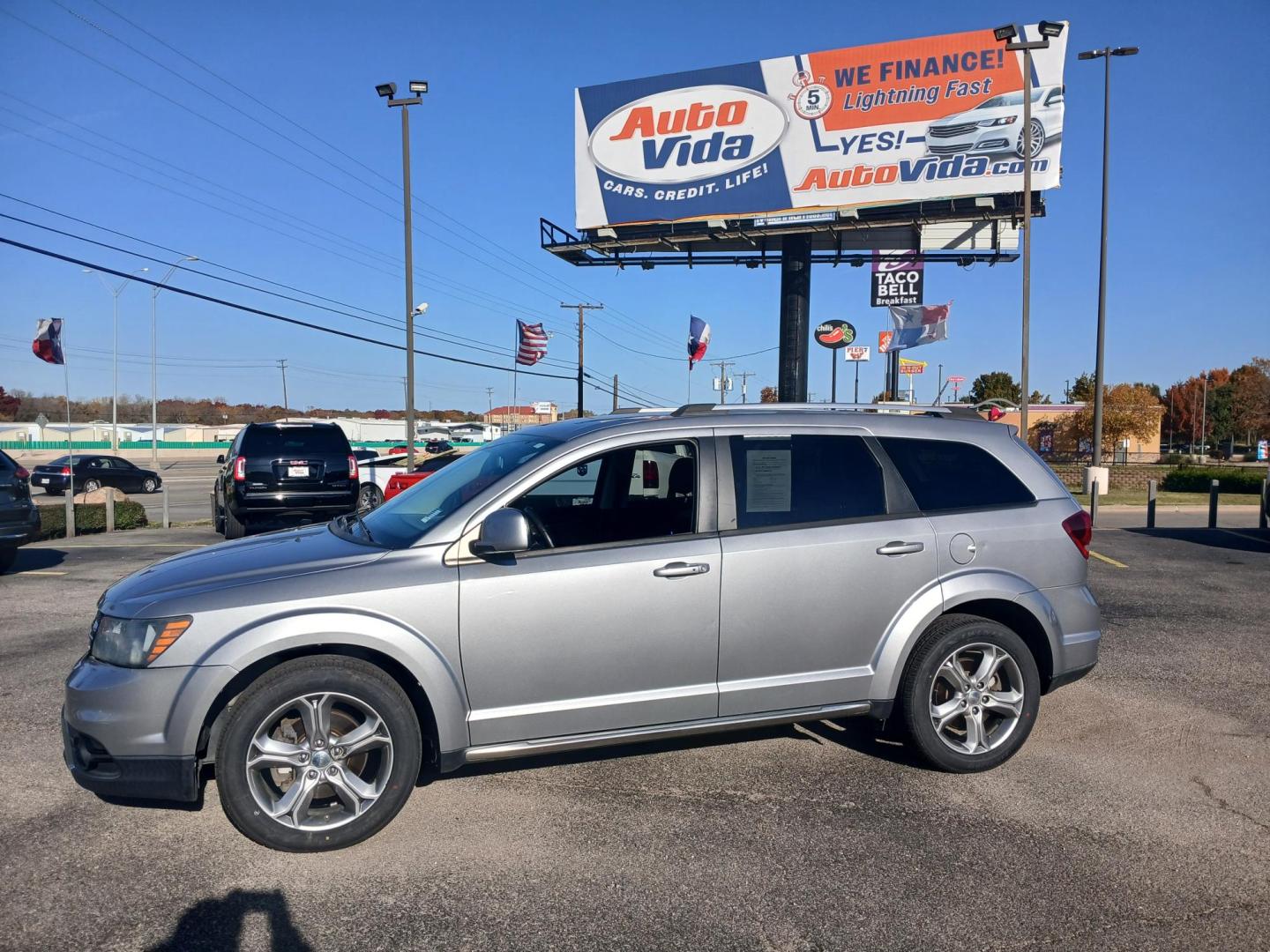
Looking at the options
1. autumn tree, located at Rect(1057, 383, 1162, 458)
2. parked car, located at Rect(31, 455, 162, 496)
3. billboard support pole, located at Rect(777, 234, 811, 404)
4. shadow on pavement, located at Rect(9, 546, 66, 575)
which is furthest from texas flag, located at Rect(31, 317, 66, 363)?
autumn tree, located at Rect(1057, 383, 1162, 458)

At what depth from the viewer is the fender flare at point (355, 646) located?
3.68m

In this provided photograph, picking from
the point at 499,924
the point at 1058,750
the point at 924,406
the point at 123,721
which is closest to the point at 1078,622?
the point at 1058,750

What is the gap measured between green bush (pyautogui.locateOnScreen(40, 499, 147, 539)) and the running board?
13914 millimetres

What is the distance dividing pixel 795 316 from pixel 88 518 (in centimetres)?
1577

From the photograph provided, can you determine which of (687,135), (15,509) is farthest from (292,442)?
(687,135)

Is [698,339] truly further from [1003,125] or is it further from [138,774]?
[138,774]

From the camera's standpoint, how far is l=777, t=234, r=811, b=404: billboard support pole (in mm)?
22391

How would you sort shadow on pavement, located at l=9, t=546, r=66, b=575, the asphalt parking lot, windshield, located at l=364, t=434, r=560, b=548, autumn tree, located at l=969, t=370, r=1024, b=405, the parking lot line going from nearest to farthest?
1. the asphalt parking lot
2. windshield, located at l=364, t=434, r=560, b=548
3. shadow on pavement, located at l=9, t=546, r=66, b=575
4. the parking lot line
5. autumn tree, located at l=969, t=370, r=1024, b=405

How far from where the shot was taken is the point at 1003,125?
20.9m

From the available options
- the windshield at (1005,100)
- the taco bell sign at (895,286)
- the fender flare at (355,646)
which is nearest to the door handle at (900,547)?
the fender flare at (355,646)

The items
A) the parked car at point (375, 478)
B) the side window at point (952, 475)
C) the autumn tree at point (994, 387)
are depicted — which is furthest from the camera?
the autumn tree at point (994, 387)

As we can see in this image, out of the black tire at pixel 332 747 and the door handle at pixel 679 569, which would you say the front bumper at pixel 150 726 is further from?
the door handle at pixel 679 569

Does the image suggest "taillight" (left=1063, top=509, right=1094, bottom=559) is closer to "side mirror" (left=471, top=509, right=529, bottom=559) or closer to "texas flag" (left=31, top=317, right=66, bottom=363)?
"side mirror" (left=471, top=509, right=529, bottom=559)

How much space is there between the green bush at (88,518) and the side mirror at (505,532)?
13985mm
